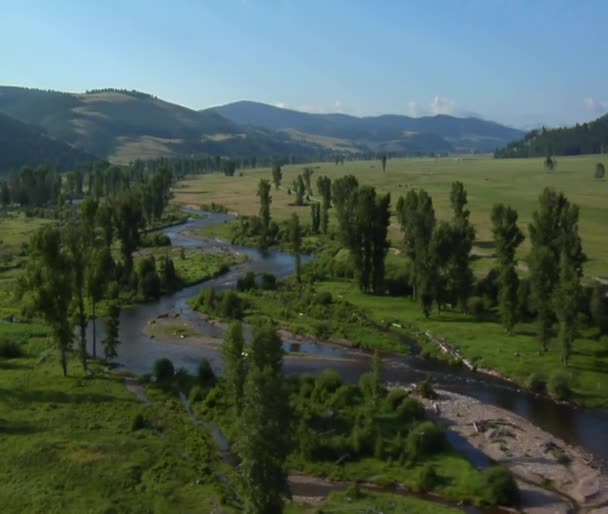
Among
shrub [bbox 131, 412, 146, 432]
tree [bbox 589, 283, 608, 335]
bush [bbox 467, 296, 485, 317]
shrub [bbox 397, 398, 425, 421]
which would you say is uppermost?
tree [bbox 589, 283, 608, 335]

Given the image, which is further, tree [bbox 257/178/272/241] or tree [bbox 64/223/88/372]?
tree [bbox 257/178/272/241]

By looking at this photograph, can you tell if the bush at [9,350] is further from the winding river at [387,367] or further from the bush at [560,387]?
the bush at [560,387]

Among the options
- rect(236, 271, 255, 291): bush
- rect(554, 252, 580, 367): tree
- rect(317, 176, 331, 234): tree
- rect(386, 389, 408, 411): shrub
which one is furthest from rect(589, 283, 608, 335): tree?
rect(317, 176, 331, 234): tree

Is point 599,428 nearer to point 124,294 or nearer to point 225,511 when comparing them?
point 225,511

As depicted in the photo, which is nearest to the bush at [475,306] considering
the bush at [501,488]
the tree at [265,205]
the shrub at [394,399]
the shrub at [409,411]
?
the shrub at [394,399]

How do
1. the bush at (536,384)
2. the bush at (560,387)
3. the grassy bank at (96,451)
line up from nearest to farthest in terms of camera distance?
the grassy bank at (96,451), the bush at (560,387), the bush at (536,384)

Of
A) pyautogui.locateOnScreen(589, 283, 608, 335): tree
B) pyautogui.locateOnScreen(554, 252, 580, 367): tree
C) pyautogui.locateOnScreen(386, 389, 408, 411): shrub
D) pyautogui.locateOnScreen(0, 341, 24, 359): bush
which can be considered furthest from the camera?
pyautogui.locateOnScreen(589, 283, 608, 335): tree

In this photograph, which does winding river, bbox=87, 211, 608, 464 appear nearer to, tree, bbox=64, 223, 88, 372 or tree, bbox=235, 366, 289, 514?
tree, bbox=64, 223, 88, 372
